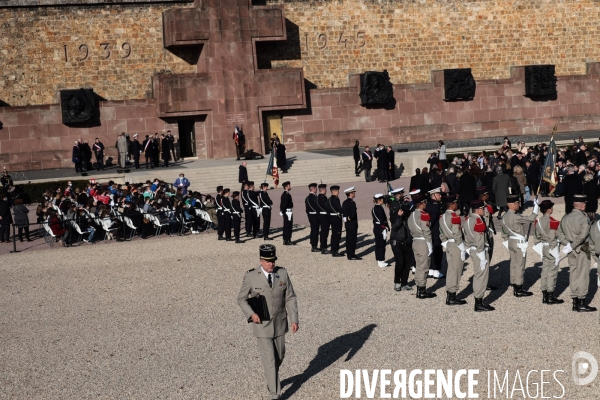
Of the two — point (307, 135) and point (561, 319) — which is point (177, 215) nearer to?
point (561, 319)

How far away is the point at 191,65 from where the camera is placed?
38.0m

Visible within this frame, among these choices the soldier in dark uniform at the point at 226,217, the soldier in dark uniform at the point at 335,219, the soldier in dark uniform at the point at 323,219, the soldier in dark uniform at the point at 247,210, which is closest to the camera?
the soldier in dark uniform at the point at 335,219

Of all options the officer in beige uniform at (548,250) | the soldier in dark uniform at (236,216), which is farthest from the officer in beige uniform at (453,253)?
the soldier in dark uniform at (236,216)

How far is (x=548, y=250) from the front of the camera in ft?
42.5

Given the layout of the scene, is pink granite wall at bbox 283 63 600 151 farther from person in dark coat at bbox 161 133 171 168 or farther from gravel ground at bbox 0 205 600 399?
gravel ground at bbox 0 205 600 399

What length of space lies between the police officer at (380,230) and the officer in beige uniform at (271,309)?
23.2ft

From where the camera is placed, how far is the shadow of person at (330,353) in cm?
992

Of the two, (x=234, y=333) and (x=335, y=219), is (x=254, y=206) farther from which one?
(x=234, y=333)

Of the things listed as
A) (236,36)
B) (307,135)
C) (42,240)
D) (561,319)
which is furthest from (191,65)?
(561,319)

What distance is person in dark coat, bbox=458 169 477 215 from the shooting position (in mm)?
22016

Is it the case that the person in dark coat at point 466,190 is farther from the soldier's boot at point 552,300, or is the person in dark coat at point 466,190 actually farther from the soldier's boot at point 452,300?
the soldier's boot at point 552,300

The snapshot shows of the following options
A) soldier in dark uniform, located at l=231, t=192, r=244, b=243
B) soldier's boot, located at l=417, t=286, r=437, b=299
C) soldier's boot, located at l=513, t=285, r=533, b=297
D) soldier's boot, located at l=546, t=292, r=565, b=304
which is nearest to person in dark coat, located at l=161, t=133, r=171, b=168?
soldier in dark uniform, located at l=231, t=192, r=244, b=243

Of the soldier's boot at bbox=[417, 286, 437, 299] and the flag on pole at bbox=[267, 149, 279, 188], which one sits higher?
the flag on pole at bbox=[267, 149, 279, 188]

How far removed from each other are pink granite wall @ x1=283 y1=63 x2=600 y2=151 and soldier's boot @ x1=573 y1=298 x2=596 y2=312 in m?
25.6
